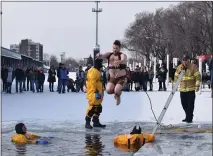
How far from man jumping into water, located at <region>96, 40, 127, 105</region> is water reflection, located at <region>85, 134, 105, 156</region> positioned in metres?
1.15

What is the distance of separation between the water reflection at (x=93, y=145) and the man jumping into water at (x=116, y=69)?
115cm

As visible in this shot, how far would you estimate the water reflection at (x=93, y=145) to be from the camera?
8.02m

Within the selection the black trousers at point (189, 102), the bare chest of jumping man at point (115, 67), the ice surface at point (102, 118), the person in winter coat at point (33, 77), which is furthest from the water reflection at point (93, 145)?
the person in winter coat at point (33, 77)

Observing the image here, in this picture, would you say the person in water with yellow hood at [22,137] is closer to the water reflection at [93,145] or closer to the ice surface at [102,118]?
the ice surface at [102,118]

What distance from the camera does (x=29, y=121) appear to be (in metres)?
12.5

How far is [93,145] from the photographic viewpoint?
884 cm

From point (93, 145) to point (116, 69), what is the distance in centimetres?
228

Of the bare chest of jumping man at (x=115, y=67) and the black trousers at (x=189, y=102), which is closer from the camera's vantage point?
the bare chest of jumping man at (x=115, y=67)

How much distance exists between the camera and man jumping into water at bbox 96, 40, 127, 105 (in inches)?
403

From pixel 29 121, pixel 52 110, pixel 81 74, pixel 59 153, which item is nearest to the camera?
pixel 59 153

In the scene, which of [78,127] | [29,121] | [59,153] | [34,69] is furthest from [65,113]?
[34,69]

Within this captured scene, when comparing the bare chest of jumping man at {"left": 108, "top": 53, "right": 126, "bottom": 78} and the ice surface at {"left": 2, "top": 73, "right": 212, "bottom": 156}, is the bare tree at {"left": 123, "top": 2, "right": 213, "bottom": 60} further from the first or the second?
the bare chest of jumping man at {"left": 108, "top": 53, "right": 126, "bottom": 78}

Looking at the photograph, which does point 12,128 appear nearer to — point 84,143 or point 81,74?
point 84,143

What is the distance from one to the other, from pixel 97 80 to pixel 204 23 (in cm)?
5189
